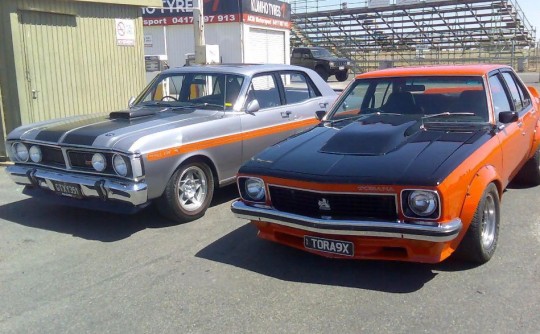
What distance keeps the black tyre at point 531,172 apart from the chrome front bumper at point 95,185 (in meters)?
4.41

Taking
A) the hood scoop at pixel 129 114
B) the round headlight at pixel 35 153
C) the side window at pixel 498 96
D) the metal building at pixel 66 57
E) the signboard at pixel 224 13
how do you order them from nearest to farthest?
the side window at pixel 498 96 < the round headlight at pixel 35 153 < the hood scoop at pixel 129 114 < the metal building at pixel 66 57 < the signboard at pixel 224 13

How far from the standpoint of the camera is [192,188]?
18.9ft

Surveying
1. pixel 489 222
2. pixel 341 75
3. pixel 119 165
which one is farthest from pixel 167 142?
pixel 341 75

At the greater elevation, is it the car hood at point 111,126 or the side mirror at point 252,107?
the side mirror at point 252,107

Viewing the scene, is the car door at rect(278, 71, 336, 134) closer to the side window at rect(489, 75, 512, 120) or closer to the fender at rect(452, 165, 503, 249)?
the side window at rect(489, 75, 512, 120)

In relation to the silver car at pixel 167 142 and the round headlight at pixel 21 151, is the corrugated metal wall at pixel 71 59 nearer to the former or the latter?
the silver car at pixel 167 142

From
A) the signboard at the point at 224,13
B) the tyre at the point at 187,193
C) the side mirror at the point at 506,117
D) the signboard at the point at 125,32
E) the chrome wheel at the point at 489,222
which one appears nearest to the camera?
the chrome wheel at the point at 489,222

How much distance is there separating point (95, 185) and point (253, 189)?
166 cm

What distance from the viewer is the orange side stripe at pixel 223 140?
525 centimetres

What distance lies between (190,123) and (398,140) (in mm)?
2285

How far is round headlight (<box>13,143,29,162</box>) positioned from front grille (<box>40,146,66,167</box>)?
0.88ft

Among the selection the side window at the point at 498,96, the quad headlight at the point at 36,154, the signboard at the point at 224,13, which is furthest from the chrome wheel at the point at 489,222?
the signboard at the point at 224,13

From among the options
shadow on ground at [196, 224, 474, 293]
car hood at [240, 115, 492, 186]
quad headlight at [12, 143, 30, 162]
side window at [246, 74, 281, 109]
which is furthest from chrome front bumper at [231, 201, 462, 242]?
quad headlight at [12, 143, 30, 162]

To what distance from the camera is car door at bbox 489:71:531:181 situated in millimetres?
4867
